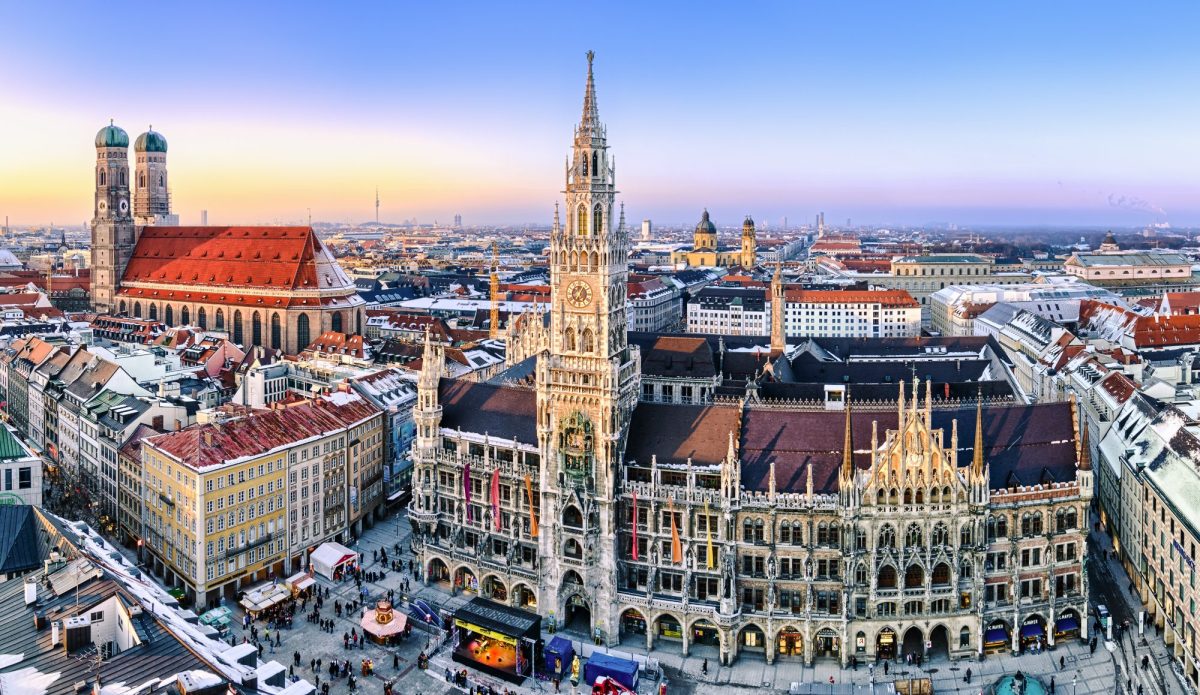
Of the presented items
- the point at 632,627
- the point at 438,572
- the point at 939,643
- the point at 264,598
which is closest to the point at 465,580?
the point at 438,572

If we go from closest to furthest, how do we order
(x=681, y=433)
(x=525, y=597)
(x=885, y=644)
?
1. (x=885, y=644)
2. (x=681, y=433)
3. (x=525, y=597)

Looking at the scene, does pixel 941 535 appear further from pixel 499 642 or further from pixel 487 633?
pixel 487 633

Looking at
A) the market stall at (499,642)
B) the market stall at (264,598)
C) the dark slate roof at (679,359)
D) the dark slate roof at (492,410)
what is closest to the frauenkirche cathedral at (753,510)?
the dark slate roof at (492,410)

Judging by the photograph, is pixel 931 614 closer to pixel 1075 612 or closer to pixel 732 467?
pixel 1075 612

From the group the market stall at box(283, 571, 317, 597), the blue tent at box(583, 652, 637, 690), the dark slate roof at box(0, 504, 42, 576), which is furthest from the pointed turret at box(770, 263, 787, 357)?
the dark slate roof at box(0, 504, 42, 576)

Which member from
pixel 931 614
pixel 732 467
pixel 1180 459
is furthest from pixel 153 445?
pixel 1180 459
